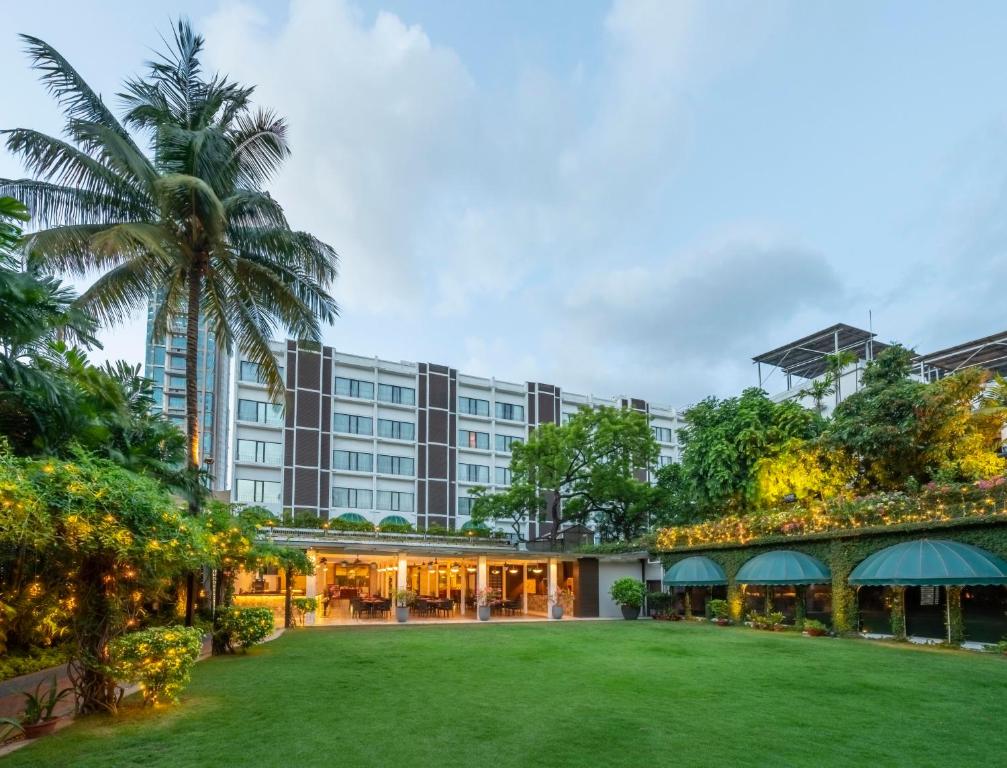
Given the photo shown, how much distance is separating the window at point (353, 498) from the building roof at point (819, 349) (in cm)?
2504

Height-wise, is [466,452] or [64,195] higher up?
[64,195]

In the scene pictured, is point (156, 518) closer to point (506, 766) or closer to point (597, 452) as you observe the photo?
point (506, 766)

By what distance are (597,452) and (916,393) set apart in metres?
14.5

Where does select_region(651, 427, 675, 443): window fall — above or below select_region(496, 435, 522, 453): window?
above

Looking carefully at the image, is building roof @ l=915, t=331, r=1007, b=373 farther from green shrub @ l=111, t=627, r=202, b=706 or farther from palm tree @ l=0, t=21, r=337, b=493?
green shrub @ l=111, t=627, r=202, b=706

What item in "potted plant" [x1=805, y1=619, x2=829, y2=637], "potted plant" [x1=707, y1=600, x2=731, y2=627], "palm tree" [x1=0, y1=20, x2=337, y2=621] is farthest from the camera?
A: "potted plant" [x1=707, y1=600, x2=731, y2=627]

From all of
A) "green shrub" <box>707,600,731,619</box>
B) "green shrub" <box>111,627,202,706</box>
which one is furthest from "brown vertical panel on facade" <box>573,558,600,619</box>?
"green shrub" <box>111,627,202,706</box>

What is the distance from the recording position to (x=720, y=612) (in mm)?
28047

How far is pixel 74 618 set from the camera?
29.3ft

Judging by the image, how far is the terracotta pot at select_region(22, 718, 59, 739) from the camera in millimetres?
8078

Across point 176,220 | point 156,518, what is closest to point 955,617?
point 156,518

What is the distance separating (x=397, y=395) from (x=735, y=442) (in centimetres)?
2442

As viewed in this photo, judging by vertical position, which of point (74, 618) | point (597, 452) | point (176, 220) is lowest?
point (74, 618)

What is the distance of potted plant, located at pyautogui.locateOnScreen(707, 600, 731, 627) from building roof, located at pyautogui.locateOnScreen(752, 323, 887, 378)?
51.3 feet
